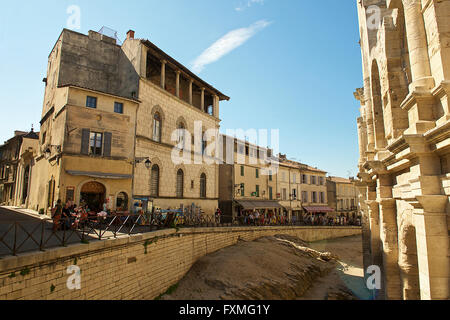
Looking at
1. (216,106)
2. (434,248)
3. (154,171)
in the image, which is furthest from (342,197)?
(434,248)

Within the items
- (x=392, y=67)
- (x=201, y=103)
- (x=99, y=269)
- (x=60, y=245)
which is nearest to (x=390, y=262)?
(x=392, y=67)

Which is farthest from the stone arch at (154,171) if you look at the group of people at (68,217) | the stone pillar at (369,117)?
the stone pillar at (369,117)

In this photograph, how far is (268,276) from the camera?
13602 mm

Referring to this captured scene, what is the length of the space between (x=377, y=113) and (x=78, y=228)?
12.7 m

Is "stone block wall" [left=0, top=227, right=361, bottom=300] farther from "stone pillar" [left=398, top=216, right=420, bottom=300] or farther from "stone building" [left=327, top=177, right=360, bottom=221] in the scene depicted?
"stone building" [left=327, top=177, right=360, bottom=221]

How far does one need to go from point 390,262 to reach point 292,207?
2546 centimetres

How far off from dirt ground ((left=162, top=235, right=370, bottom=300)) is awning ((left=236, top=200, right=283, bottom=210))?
229 inches

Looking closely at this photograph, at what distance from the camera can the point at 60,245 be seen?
7.30m

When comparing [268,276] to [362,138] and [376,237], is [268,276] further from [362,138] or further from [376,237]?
[362,138]

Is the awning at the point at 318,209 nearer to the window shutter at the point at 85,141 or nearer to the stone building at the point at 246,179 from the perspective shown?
the stone building at the point at 246,179

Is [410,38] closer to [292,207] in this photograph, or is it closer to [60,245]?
[60,245]

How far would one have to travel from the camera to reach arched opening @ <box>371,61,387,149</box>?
33.8 ft

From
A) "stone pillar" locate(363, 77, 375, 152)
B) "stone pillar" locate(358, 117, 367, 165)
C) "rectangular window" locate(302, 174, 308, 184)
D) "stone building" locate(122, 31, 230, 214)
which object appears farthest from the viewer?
"rectangular window" locate(302, 174, 308, 184)

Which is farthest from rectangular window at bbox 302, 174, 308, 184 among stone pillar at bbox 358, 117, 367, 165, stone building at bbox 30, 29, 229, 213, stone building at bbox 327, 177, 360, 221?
stone pillar at bbox 358, 117, 367, 165
